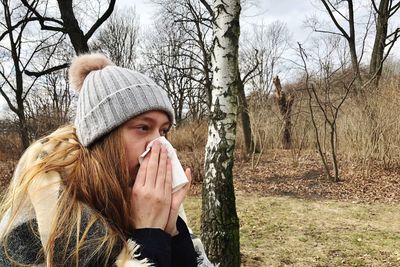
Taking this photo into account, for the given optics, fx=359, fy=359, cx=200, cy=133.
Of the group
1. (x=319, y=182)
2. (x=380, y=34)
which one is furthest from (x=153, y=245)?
(x=380, y=34)

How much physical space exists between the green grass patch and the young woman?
3997 mm

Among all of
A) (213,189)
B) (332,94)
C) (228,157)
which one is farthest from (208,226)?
(332,94)

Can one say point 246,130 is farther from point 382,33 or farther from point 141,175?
point 141,175

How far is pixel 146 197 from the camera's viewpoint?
122cm

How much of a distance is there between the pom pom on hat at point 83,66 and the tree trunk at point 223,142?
2.28 meters

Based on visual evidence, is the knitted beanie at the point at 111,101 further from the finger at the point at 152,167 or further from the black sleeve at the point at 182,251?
the black sleeve at the point at 182,251

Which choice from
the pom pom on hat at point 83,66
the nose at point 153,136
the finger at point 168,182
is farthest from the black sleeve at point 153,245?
the pom pom on hat at point 83,66

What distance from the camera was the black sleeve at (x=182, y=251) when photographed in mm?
1445

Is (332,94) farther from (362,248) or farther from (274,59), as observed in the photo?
(274,59)

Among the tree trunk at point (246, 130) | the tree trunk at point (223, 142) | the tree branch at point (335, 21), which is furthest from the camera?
the tree branch at point (335, 21)

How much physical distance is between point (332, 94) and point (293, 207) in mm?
5503

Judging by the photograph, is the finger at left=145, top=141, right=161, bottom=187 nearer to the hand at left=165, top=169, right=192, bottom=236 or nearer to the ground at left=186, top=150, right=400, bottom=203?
the hand at left=165, top=169, right=192, bottom=236

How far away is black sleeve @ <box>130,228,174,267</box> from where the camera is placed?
1.17 meters

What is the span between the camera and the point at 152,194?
4.01 ft
